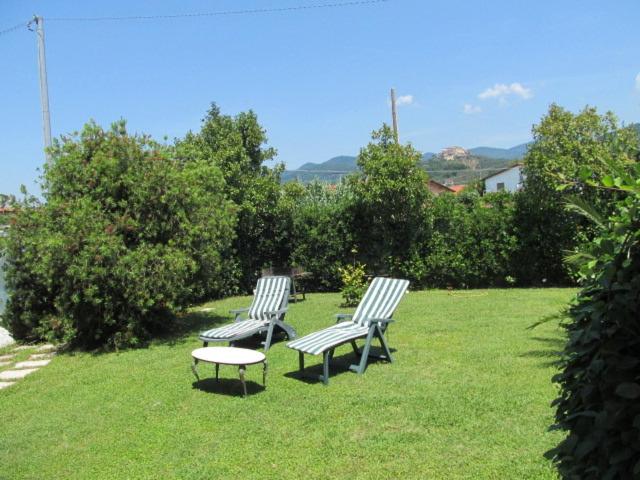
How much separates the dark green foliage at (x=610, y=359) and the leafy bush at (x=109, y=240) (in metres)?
7.37

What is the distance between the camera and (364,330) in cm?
682

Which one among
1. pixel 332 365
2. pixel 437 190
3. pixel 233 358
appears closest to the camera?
pixel 233 358

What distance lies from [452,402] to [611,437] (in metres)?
3.55

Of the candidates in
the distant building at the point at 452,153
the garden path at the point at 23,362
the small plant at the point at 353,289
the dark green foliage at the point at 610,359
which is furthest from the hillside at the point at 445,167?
the dark green foliage at the point at 610,359

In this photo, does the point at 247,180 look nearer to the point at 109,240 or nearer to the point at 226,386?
the point at 109,240

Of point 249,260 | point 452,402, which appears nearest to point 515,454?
point 452,402

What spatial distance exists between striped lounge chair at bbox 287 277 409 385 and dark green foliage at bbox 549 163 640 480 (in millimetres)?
4158

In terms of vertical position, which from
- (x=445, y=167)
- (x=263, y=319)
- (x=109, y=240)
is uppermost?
(x=445, y=167)

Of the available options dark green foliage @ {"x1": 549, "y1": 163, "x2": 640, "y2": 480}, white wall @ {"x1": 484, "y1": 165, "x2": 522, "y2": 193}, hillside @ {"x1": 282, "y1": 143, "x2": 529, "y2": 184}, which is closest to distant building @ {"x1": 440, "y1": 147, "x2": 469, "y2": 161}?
hillside @ {"x1": 282, "y1": 143, "x2": 529, "y2": 184}

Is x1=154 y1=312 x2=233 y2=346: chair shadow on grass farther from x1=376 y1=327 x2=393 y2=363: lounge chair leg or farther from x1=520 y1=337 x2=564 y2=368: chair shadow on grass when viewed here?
x1=520 y1=337 x2=564 y2=368: chair shadow on grass

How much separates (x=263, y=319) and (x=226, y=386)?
2.27 metres

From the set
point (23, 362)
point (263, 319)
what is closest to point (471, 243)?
point (263, 319)

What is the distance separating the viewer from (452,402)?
16.9ft

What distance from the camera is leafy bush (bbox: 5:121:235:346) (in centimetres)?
820
